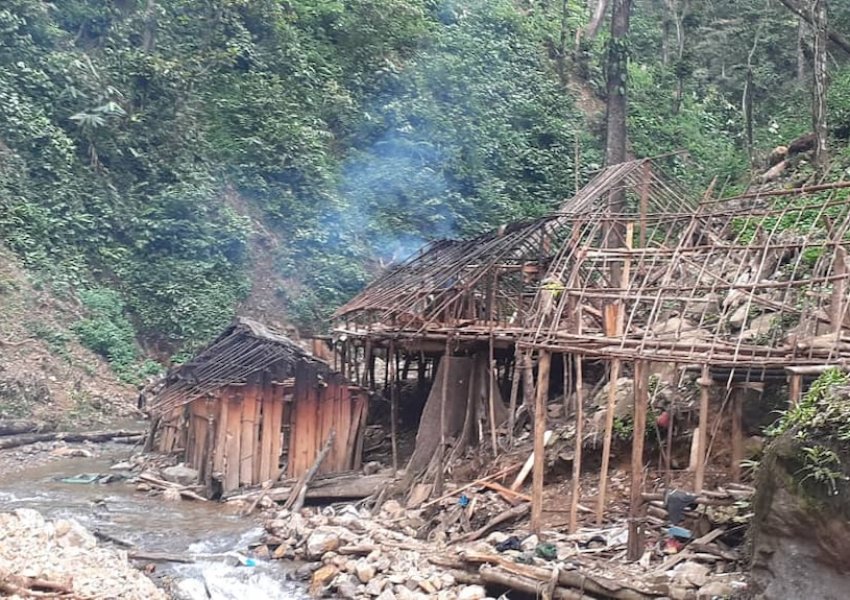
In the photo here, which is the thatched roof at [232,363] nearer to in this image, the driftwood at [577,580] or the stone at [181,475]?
the stone at [181,475]

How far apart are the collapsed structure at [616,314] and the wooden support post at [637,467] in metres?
0.02

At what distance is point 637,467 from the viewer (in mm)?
10289

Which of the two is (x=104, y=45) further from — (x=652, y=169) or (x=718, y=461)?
(x=718, y=461)

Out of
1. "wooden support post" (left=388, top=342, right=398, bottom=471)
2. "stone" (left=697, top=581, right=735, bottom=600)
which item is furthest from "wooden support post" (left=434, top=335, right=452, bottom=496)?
"stone" (left=697, top=581, right=735, bottom=600)

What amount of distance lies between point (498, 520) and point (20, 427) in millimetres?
11831

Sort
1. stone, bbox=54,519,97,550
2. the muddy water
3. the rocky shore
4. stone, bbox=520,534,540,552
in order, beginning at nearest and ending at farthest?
the rocky shore < stone, bbox=520,534,540,552 < the muddy water < stone, bbox=54,519,97,550

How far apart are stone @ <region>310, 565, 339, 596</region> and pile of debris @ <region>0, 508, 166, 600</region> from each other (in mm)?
1874

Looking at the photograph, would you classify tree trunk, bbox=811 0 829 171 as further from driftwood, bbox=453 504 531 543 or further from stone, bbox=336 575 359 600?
stone, bbox=336 575 359 600

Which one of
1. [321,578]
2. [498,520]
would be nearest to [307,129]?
[498,520]

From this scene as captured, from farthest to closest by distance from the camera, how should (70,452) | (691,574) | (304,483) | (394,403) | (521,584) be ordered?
(70,452) < (394,403) < (304,483) < (521,584) < (691,574)

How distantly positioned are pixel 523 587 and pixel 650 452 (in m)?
4.31

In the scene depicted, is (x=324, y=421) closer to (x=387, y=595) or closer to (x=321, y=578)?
(x=321, y=578)

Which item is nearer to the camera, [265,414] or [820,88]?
[265,414]

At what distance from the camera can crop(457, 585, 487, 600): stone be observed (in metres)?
9.62
